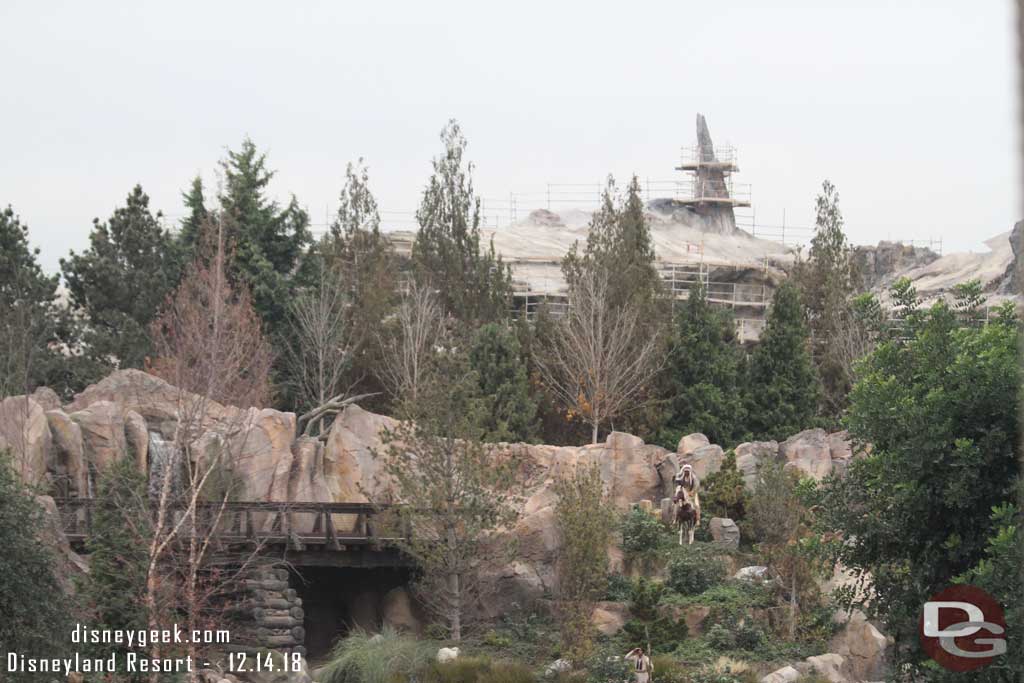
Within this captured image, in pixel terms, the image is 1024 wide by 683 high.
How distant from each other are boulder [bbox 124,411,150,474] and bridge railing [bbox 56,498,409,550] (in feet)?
5.46

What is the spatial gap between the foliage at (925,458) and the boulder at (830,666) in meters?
6.43

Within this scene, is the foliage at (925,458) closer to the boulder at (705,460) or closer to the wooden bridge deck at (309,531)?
the wooden bridge deck at (309,531)

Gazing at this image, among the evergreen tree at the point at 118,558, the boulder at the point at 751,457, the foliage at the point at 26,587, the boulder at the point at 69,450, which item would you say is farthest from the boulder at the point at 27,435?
the boulder at the point at 751,457

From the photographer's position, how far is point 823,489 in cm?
Result: 1672

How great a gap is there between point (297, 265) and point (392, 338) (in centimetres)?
366

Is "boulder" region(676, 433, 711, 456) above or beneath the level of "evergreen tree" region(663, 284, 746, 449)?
beneath

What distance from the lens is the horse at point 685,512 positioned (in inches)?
1055

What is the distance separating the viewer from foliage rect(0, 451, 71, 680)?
16.8 m

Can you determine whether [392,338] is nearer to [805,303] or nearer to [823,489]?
[805,303]

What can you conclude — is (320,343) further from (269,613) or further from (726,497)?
(269,613)

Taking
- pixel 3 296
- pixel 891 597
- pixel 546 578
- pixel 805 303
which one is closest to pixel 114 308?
pixel 3 296

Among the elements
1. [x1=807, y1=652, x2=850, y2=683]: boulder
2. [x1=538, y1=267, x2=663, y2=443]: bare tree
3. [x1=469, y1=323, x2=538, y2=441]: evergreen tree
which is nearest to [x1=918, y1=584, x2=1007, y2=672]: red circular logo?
[x1=807, y1=652, x2=850, y2=683]: boulder

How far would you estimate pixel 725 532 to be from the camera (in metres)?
27.2

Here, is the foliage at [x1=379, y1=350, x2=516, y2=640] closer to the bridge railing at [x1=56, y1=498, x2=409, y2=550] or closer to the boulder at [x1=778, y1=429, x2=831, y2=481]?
the bridge railing at [x1=56, y1=498, x2=409, y2=550]
